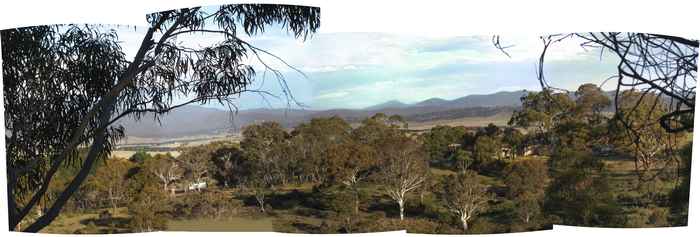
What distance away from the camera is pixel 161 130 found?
29.6ft

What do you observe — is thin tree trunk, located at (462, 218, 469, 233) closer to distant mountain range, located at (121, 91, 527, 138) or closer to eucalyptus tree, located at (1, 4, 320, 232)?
distant mountain range, located at (121, 91, 527, 138)

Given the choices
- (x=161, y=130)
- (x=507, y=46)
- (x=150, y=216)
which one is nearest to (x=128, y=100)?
(x=161, y=130)

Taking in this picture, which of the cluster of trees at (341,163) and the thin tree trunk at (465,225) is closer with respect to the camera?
the cluster of trees at (341,163)

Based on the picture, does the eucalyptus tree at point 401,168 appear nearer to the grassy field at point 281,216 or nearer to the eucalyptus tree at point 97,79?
the grassy field at point 281,216

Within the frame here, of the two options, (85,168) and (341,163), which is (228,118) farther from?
(85,168)

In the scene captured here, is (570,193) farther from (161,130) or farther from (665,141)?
(161,130)

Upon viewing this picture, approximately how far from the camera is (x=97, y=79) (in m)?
9.02

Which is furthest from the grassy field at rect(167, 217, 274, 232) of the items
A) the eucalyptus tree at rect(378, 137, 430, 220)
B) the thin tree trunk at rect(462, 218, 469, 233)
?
the thin tree trunk at rect(462, 218, 469, 233)

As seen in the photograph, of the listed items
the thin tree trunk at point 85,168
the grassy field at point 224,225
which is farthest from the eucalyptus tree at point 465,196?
the thin tree trunk at point 85,168

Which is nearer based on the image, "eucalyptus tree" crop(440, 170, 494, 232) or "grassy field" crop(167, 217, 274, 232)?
"grassy field" crop(167, 217, 274, 232)

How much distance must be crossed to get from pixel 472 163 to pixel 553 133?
86 cm

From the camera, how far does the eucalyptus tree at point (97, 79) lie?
349 inches

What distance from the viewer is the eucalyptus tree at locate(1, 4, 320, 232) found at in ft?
29.1

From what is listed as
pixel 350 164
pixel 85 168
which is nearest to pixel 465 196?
pixel 350 164
